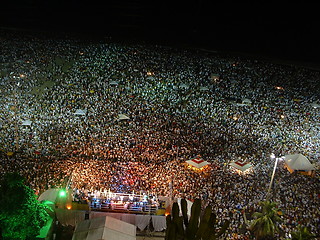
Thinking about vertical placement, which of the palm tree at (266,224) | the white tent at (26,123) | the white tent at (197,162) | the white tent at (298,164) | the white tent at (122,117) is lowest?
the palm tree at (266,224)

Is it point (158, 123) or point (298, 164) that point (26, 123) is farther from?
point (298, 164)

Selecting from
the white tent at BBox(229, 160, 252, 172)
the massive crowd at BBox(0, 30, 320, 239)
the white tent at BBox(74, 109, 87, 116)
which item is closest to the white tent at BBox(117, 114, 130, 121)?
the massive crowd at BBox(0, 30, 320, 239)

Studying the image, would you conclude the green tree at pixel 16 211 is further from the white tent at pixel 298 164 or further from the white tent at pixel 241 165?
the white tent at pixel 298 164

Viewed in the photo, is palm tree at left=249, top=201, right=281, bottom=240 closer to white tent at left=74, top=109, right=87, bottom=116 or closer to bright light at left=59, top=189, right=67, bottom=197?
bright light at left=59, top=189, right=67, bottom=197

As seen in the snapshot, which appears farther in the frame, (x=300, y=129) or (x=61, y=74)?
(x=61, y=74)

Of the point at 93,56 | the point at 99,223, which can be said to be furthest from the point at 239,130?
the point at 93,56

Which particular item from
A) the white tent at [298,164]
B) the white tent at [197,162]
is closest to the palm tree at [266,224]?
the white tent at [197,162]

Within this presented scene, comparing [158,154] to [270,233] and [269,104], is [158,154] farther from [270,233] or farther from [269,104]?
[269,104]
